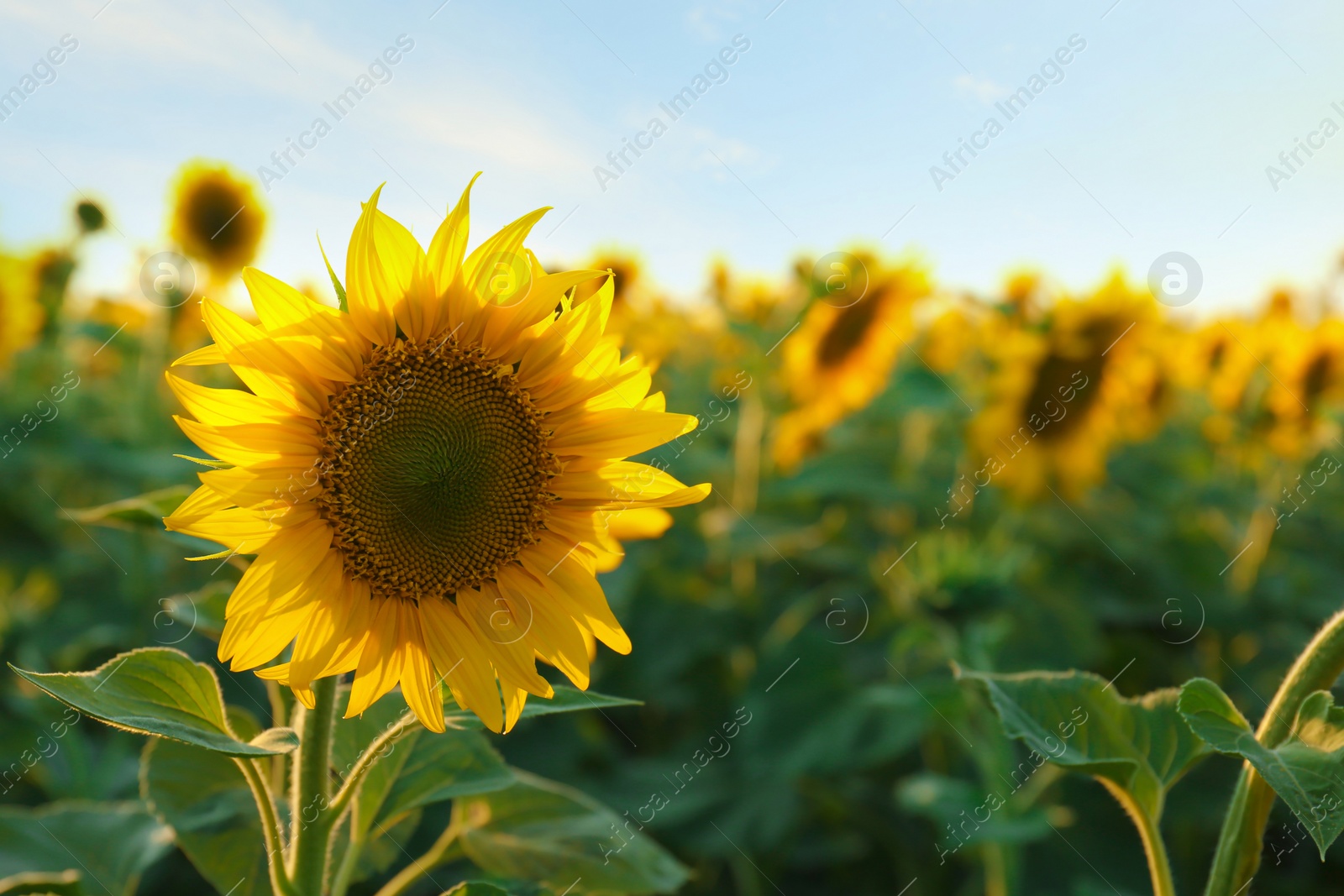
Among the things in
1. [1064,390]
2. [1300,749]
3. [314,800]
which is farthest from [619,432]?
[1064,390]

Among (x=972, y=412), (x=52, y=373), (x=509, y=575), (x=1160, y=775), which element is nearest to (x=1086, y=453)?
(x=972, y=412)

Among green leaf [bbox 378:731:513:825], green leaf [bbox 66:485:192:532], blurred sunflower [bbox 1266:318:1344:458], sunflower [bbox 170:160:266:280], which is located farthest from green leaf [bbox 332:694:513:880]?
blurred sunflower [bbox 1266:318:1344:458]

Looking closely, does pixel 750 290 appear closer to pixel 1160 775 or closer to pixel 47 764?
pixel 47 764

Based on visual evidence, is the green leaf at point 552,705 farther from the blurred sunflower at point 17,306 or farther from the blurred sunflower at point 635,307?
the blurred sunflower at point 17,306

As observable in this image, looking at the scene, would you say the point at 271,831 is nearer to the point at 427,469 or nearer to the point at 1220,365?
the point at 427,469

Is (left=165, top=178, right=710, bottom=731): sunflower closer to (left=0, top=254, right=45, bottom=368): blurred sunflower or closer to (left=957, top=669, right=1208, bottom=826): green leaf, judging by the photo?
(left=957, top=669, right=1208, bottom=826): green leaf

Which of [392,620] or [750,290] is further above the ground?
[750,290]
